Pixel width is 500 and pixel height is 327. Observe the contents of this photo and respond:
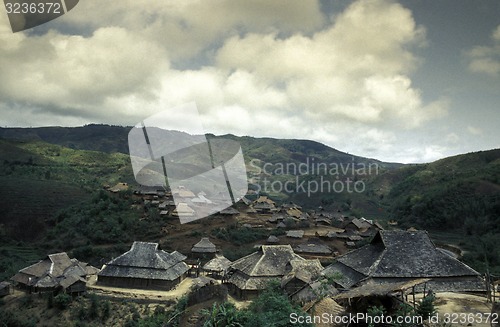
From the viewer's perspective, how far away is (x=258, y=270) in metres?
30.1

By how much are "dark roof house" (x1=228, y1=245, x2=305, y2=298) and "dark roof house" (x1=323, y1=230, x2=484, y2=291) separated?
8569 millimetres

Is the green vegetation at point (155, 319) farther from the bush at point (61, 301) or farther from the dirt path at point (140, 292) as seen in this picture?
the bush at point (61, 301)

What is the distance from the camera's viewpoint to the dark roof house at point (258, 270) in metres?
28.7

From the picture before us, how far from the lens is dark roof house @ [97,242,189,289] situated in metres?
32.0

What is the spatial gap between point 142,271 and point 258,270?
36.4 ft

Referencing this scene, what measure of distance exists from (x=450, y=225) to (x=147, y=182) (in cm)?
6492

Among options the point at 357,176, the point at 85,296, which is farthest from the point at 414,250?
the point at 357,176

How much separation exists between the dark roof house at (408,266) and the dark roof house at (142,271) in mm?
17419

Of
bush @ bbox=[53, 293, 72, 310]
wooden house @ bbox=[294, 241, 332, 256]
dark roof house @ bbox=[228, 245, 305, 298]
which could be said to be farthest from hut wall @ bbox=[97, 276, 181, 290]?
wooden house @ bbox=[294, 241, 332, 256]

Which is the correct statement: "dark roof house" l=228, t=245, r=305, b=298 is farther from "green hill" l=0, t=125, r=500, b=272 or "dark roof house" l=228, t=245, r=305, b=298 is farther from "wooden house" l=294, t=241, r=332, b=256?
"wooden house" l=294, t=241, r=332, b=256

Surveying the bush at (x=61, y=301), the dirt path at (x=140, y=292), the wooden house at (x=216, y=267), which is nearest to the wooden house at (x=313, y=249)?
the wooden house at (x=216, y=267)

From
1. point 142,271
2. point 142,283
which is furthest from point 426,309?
point 142,271

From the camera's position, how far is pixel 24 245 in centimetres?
5181

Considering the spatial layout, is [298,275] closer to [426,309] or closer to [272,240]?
[426,309]
